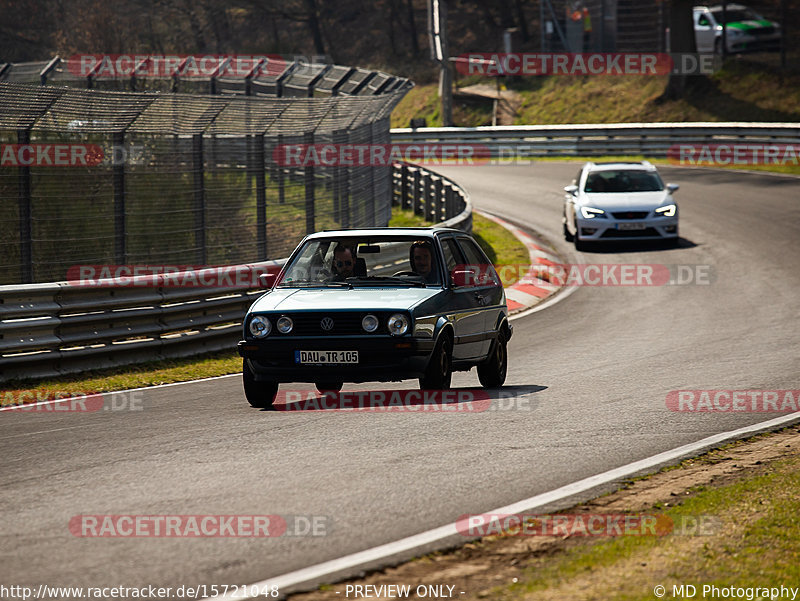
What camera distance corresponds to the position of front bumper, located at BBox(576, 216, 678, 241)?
883 inches

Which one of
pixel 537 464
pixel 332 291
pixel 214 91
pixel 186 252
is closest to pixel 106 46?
pixel 214 91

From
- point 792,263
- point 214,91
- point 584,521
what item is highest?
point 214,91

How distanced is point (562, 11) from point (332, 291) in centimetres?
4795

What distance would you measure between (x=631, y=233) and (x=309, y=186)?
7.34 metres

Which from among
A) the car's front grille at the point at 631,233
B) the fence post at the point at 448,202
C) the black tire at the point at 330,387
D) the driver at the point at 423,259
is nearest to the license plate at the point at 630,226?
the car's front grille at the point at 631,233

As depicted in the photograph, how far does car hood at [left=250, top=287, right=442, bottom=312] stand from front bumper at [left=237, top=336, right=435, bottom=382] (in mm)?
276

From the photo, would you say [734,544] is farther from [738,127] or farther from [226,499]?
[738,127]

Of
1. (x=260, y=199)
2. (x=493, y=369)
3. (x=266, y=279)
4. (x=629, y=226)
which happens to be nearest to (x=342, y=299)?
(x=493, y=369)

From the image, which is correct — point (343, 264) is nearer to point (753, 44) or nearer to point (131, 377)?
point (131, 377)

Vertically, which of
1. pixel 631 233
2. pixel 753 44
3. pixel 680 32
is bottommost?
pixel 631 233

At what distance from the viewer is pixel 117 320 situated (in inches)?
521

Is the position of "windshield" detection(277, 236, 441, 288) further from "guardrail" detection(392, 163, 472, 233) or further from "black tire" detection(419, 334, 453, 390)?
"guardrail" detection(392, 163, 472, 233)

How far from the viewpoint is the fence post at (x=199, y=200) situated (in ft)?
51.9

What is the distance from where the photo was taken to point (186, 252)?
51.4 feet
